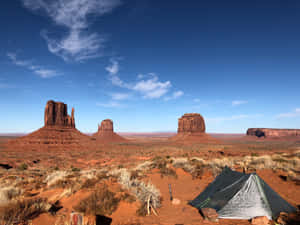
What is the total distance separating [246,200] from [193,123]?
312 feet

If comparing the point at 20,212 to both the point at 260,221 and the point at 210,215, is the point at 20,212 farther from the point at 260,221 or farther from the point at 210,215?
the point at 260,221

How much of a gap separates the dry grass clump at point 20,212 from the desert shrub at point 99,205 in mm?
1251

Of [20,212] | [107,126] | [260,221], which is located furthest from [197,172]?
[107,126]

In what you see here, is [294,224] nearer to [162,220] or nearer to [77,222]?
[162,220]

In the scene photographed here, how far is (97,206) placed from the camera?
6.14 metres

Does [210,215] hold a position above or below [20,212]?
below

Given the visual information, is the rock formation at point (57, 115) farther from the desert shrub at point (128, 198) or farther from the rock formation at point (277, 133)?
the rock formation at point (277, 133)

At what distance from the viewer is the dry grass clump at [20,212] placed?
171 inches

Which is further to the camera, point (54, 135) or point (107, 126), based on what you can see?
point (107, 126)

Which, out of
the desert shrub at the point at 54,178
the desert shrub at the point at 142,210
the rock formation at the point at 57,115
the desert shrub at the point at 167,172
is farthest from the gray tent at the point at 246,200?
the rock formation at the point at 57,115

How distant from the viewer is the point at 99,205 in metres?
6.15

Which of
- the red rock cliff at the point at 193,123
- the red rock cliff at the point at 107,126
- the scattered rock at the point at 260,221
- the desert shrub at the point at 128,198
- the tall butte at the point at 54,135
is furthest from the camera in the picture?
the red rock cliff at the point at 107,126

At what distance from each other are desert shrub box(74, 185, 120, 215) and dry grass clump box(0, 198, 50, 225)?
4.10ft

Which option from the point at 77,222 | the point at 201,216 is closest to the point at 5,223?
the point at 77,222
